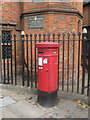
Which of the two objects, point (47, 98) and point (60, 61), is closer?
point (47, 98)

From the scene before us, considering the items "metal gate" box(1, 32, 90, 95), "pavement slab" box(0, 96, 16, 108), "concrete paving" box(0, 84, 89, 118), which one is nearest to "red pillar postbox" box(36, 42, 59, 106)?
"concrete paving" box(0, 84, 89, 118)

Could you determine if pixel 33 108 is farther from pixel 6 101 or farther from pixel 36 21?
pixel 36 21

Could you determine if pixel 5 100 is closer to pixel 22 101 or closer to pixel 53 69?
pixel 22 101

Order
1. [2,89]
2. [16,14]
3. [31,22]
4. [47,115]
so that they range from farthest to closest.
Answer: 1. [16,14]
2. [31,22]
3. [2,89]
4. [47,115]

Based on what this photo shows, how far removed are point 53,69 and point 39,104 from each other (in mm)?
1018

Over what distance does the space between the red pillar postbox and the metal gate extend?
2.26ft

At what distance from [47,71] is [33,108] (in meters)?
0.99

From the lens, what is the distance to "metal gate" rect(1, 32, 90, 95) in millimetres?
4039

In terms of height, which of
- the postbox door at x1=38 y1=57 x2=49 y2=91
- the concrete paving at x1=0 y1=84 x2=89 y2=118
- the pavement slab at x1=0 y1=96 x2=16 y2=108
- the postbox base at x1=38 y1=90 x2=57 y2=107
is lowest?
the concrete paving at x1=0 y1=84 x2=89 y2=118

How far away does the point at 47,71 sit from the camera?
3.41 meters

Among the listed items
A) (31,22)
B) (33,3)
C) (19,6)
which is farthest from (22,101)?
(19,6)

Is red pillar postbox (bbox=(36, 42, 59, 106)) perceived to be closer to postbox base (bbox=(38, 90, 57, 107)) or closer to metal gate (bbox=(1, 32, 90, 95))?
postbox base (bbox=(38, 90, 57, 107))

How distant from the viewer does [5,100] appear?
391 cm

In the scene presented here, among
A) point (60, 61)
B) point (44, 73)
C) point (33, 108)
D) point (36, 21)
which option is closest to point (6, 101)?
point (33, 108)
